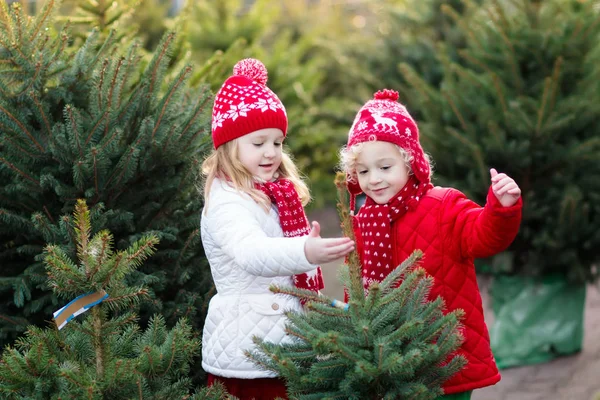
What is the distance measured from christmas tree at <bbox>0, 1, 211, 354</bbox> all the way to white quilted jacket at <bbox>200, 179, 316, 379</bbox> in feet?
1.02

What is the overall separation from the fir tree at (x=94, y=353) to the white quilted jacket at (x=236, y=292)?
0.34 meters

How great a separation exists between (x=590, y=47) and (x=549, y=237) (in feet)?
4.32

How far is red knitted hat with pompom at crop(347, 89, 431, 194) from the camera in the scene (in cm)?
302

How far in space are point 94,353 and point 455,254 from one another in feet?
4.46

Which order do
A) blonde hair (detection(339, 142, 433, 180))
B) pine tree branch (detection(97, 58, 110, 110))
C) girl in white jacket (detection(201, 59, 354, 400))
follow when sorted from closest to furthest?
girl in white jacket (detection(201, 59, 354, 400)) → blonde hair (detection(339, 142, 433, 180)) → pine tree branch (detection(97, 58, 110, 110))

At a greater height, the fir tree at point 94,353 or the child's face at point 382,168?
the child's face at point 382,168

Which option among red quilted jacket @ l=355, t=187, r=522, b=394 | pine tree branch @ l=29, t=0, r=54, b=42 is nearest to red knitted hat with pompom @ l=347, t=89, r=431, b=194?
red quilted jacket @ l=355, t=187, r=522, b=394

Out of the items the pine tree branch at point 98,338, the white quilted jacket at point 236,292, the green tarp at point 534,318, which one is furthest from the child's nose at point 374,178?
the green tarp at point 534,318

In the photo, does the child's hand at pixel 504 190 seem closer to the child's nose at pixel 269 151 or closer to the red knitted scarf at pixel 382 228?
the red knitted scarf at pixel 382 228

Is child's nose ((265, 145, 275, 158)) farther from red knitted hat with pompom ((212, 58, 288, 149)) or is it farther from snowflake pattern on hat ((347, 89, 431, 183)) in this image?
snowflake pattern on hat ((347, 89, 431, 183))

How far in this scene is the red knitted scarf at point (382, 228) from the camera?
119 inches

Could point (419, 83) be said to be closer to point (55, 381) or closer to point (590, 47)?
point (590, 47)

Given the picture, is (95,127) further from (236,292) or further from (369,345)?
(369,345)

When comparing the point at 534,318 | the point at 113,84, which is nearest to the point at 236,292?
the point at 113,84
